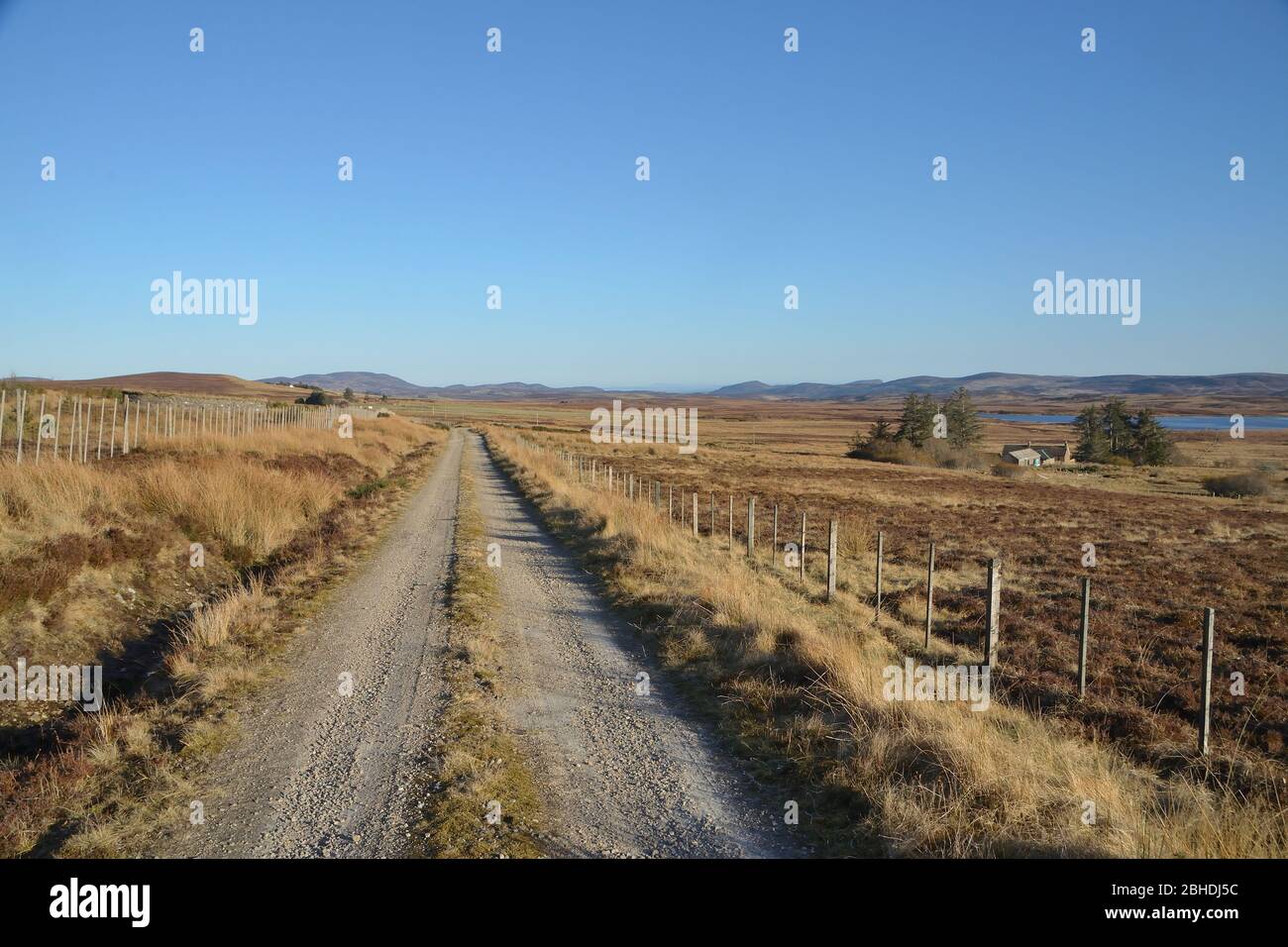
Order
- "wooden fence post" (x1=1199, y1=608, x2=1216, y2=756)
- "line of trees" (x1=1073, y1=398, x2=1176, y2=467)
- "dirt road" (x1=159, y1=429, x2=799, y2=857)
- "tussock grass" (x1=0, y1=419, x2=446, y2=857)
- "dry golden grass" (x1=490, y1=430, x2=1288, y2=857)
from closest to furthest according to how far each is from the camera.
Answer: "dry golden grass" (x1=490, y1=430, x2=1288, y2=857), "dirt road" (x1=159, y1=429, x2=799, y2=857), "tussock grass" (x1=0, y1=419, x2=446, y2=857), "wooden fence post" (x1=1199, y1=608, x2=1216, y2=756), "line of trees" (x1=1073, y1=398, x2=1176, y2=467)

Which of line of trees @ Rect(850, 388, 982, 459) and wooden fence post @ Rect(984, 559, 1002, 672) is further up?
line of trees @ Rect(850, 388, 982, 459)

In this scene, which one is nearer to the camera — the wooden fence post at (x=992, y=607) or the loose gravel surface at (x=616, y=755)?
the loose gravel surface at (x=616, y=755)

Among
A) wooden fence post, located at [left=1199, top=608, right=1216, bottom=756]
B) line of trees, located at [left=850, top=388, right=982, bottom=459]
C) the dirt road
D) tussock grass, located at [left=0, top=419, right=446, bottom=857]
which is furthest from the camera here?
line of trees, located at [left=850, top=388, right=982, bottom=459]

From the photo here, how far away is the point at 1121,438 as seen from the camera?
71688 mm

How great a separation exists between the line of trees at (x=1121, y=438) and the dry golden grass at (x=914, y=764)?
237 ft

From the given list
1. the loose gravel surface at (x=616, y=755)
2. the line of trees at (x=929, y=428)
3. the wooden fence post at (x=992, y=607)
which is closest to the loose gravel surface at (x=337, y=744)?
the loose gravel surface at (x=616, y=755)

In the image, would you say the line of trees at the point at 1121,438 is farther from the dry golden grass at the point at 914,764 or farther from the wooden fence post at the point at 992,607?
the dry golden grass at the point at 914,764

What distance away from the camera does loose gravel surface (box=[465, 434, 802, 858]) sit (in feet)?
14.9

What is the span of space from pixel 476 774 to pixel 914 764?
3056 millimetres

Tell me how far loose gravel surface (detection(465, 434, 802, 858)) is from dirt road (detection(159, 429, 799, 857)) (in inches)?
0.6

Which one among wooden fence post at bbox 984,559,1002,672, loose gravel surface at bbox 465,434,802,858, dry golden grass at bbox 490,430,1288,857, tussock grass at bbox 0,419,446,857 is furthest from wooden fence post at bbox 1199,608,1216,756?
tussock grass at bbox 0,419,446,857

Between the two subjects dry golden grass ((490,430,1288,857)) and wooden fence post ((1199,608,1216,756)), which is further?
wooden fence post ((1199,608,1216,756))

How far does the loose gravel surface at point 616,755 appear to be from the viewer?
179 inches

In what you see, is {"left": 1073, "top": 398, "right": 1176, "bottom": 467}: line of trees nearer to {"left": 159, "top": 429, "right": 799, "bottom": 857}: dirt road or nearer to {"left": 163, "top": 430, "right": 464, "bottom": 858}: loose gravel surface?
{"left": 159, "top": 429, "right": 799, "bottom": 857}: dirt road
